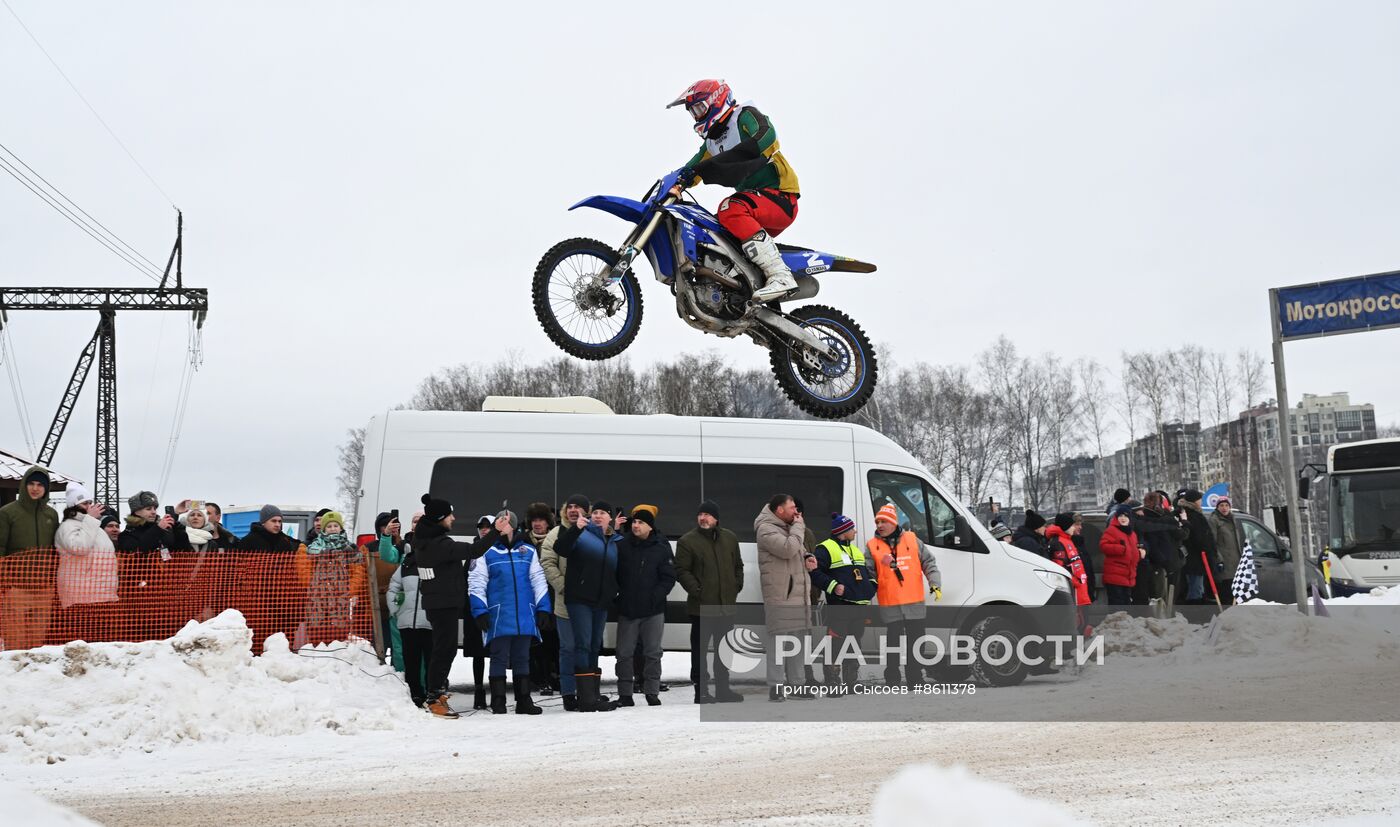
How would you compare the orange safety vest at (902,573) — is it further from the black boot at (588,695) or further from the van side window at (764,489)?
the black boot at (588,695)

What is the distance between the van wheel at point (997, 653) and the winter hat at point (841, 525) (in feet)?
5.33

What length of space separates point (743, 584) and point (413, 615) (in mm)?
3079

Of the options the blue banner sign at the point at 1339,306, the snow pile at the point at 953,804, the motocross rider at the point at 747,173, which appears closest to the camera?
the snow pile at the point at 953,804

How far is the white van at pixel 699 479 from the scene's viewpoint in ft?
37.9

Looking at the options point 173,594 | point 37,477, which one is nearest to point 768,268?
point 173,594

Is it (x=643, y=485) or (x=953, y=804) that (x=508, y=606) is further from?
(x=953, y=804)

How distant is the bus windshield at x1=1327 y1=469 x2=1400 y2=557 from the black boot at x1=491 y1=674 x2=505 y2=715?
46.7ft

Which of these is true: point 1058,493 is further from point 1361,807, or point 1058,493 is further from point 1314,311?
point 1361,807

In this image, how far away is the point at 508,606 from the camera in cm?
1006

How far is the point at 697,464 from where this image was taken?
1192 cm

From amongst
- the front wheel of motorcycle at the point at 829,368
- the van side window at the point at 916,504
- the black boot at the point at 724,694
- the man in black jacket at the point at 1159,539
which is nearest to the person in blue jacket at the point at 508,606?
the black boot at the point at 724,694

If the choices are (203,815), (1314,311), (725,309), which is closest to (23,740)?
(203,815)

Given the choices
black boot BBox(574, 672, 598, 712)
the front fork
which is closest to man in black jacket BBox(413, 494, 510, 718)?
black boot BBox(574, 672, 598, 712)

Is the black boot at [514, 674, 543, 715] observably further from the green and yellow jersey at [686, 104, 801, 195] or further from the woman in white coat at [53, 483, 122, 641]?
the green and yellow jersey at [686, 104, 801, 195]
